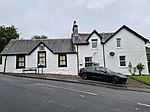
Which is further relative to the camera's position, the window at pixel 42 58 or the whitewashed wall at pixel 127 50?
the window at pixel 42 58

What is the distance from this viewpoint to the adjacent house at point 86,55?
3027 cm

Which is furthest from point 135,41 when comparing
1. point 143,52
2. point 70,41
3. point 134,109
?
point 134,109

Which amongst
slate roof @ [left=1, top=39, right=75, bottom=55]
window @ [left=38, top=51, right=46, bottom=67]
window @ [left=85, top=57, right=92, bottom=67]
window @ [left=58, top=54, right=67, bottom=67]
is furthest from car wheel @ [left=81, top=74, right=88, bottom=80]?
window @ [left=38, top=51, right=46, bottom=67]

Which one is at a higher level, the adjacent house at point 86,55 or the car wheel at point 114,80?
the adjacent house at point 86,55

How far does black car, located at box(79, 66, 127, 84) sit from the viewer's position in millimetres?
20281

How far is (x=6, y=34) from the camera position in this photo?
163 feet

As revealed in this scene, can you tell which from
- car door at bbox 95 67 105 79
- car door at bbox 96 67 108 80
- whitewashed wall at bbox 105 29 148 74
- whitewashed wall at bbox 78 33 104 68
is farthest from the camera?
whitewashed wall at bbox 78 33 104 68

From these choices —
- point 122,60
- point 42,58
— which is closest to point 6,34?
point 42,58

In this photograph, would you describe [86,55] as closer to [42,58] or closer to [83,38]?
[83,38]

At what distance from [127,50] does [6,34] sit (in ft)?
101

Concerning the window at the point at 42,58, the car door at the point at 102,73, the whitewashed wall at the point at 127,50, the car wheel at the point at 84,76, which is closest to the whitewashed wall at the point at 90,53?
the whitewashed wall at the point at 127,50

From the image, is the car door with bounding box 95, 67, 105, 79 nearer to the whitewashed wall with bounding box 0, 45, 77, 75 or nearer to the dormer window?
the whitewashed wall with bounding box 0, 45, 77, 75

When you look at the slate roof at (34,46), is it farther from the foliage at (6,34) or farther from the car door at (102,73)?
the foliage at (6,34)

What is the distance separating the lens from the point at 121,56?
3069 cm
